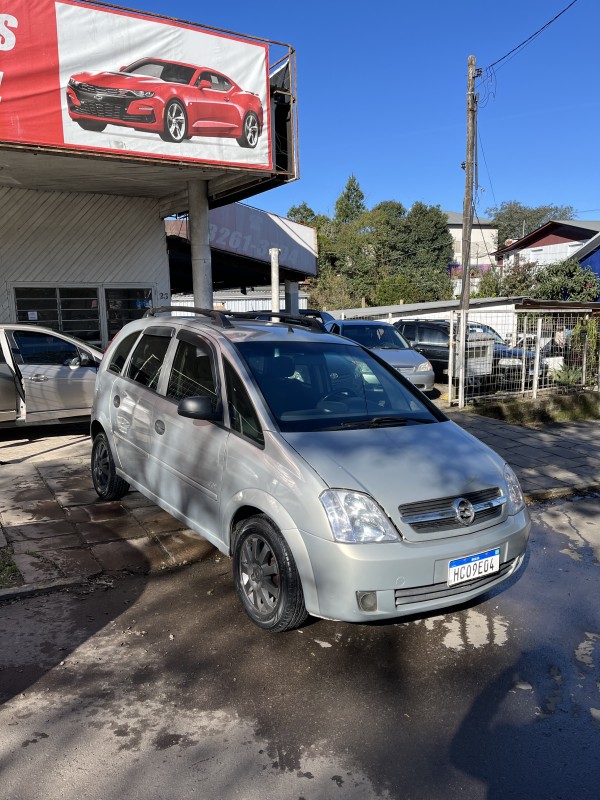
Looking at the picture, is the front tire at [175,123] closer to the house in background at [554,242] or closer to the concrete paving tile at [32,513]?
the concrete paving tile at [32,513]

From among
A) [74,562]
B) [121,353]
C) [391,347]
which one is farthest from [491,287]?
[74,562]

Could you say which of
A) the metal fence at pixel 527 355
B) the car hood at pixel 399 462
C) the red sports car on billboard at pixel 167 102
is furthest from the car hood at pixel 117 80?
the car hood at pixel 399 462

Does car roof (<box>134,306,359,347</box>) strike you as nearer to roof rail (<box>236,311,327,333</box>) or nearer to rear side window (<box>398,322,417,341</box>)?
roof rail (<box>236,311,327,333</box>)

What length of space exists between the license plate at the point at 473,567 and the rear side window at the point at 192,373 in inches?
71.0

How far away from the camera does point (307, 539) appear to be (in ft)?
10.5

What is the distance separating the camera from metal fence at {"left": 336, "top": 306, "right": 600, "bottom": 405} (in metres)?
10.8

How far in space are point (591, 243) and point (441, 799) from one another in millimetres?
28828

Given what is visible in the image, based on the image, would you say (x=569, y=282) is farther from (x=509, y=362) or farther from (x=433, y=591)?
(x=433, y=591)

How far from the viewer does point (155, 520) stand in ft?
17.8

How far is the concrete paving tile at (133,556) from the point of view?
456cm

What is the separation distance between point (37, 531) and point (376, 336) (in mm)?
8675

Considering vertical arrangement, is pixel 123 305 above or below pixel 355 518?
above

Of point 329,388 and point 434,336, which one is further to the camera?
point 434,336

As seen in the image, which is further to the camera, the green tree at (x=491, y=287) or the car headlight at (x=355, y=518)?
the green tree at (x=491, y=287)
